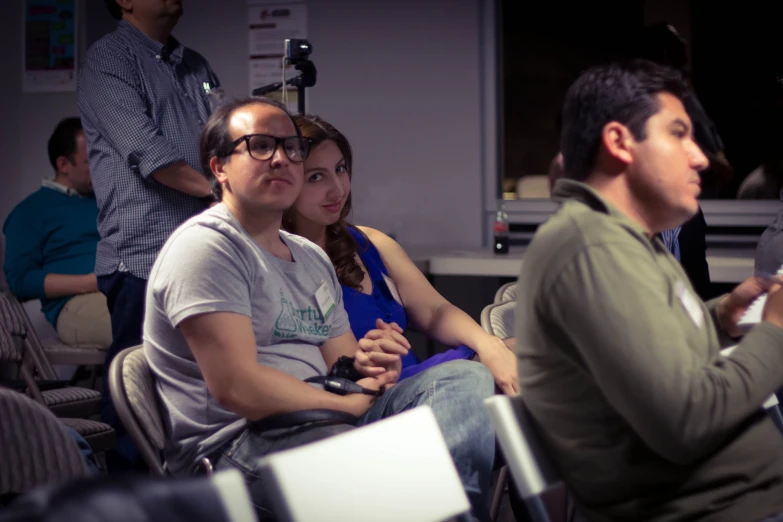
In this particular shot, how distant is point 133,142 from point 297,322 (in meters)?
1.07

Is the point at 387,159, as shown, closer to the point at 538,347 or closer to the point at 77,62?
the point at 77,62

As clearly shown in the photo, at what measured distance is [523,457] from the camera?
A: 1.37 m

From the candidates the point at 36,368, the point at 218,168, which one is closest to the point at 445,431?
the point at 218,168

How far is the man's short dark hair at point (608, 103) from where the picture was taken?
4.85ft

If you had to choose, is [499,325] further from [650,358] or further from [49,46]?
[49,46]

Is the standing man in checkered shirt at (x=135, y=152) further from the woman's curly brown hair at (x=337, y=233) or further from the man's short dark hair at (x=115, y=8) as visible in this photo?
the woman's curly brown hair at (x=337, y=233)

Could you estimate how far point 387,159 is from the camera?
4.75 meters

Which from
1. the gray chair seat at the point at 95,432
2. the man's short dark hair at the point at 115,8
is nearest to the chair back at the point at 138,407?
the gray chair seat at the point at 95,432

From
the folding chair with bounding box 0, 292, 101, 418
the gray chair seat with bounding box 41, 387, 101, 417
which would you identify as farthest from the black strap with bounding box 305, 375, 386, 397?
the gray chair seat with bounding box 41, 387, 101, 417

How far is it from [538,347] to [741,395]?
29 cm

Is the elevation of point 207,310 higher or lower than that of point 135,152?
lower

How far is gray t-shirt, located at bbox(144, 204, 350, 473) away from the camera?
1.79m

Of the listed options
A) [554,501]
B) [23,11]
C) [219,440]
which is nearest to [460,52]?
[23,11]

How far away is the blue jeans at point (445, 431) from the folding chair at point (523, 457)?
1.41 ft
